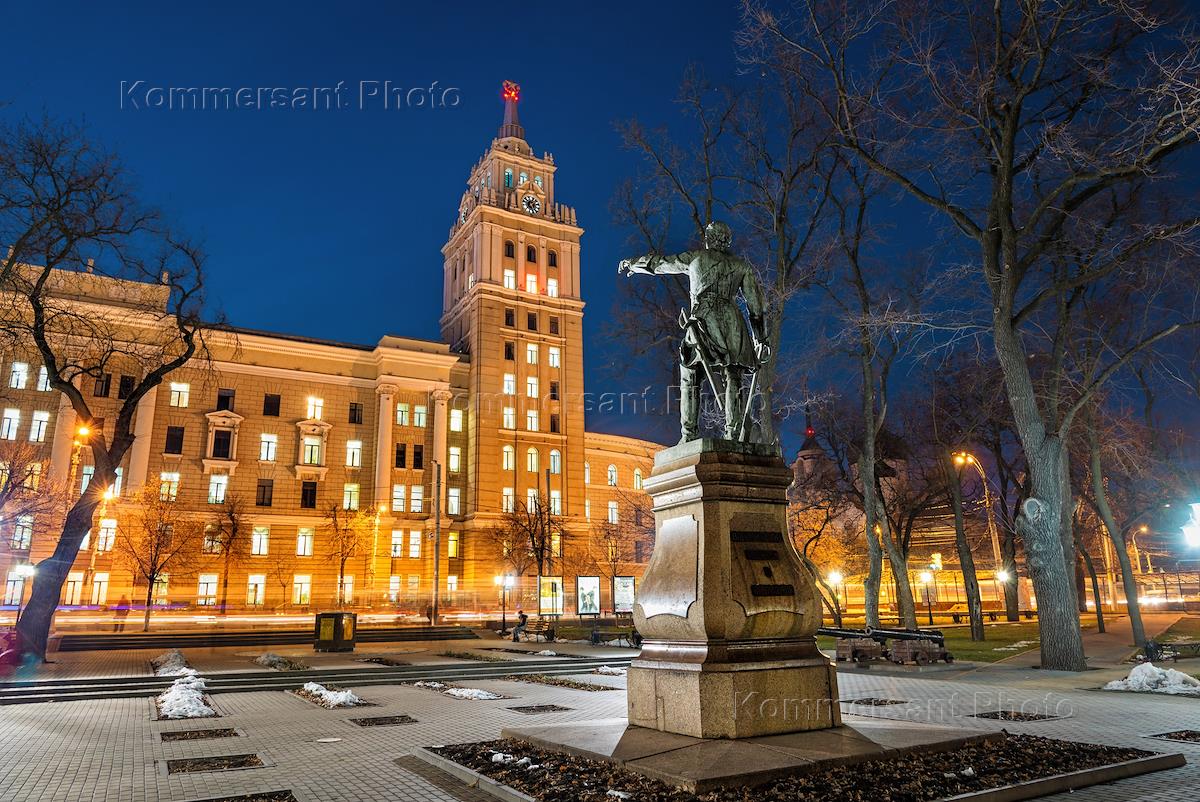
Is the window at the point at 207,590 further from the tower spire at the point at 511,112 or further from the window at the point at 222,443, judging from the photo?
the tower spire at the point at 511,112

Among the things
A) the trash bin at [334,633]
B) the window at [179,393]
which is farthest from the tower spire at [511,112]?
the trash bin at [334,633]

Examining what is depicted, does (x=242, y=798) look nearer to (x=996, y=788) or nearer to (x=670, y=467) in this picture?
(x=670, y=467)

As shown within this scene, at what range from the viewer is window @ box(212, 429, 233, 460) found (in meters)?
56.8

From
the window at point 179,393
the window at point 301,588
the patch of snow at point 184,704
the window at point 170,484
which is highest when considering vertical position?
the window at point 179,393

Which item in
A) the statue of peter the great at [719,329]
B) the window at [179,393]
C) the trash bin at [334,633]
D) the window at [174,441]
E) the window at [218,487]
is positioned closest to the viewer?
the statue of peter the great at [719,329]

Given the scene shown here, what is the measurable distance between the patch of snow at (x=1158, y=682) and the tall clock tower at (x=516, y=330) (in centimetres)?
5100

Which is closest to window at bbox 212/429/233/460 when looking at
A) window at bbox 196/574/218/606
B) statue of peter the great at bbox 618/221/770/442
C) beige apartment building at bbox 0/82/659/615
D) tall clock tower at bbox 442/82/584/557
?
beige apartment building at bbox 0/82/659/615

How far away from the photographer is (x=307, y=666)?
19500 millimetres

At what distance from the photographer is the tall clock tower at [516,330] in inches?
2557

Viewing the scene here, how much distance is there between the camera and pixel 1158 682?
514 inches

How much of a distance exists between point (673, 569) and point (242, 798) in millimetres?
4331

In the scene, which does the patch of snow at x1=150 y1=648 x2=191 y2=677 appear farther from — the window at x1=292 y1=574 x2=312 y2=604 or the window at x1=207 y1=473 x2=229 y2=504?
the window at x1=207 y1=473 x2=229 y2=504

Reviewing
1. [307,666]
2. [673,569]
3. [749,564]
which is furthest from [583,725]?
[307,666]

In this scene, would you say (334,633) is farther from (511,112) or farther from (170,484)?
(511,112)
